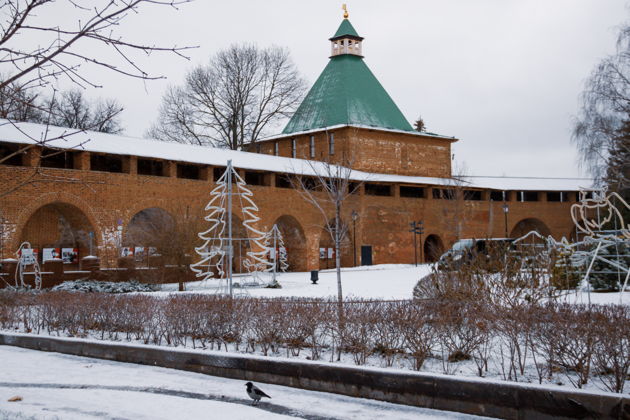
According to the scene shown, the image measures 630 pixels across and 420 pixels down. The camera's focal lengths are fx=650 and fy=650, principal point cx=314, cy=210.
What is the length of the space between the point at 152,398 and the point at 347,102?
3323 cm

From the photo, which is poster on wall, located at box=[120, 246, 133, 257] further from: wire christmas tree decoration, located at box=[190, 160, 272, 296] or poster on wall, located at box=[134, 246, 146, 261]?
wire christmas tree decoration, located at box=[190, 160, 272, 296]

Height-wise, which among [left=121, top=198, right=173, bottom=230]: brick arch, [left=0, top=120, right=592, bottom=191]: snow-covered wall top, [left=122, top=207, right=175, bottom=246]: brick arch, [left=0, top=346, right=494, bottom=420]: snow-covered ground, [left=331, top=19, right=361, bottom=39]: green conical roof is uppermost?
[left=331, top=19, right=361, bottom=39]: green conical roof

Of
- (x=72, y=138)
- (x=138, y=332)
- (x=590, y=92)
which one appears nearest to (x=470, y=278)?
(x=138, y=332)

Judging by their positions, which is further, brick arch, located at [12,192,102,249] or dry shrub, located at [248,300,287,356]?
brick arch, located at [12,192,102,249]

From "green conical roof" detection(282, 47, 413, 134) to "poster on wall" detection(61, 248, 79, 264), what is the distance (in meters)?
16.9

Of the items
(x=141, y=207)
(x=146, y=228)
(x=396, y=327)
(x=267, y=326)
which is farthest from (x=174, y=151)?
(x=396, y=327)

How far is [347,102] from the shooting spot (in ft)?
126

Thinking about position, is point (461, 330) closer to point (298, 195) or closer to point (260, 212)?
point (260, 212)

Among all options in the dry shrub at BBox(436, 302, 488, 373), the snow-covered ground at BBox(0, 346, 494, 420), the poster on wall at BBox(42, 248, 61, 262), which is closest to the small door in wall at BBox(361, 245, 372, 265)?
the poster on wall at BBox(42, 248, 61, 262)

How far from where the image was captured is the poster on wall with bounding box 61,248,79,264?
25266mm

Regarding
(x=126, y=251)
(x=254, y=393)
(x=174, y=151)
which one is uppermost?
(x=174, y=151)

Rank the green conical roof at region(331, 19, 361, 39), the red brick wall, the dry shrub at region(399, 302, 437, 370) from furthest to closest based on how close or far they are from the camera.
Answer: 1. the green conical roof at region(331, 19, 361, 39)
2. the red brick wall
3. the dry shrub at region(399, 302, 437, 370)

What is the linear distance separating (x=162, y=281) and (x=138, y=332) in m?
11.9

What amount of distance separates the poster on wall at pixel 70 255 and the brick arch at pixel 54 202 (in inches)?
72.2
